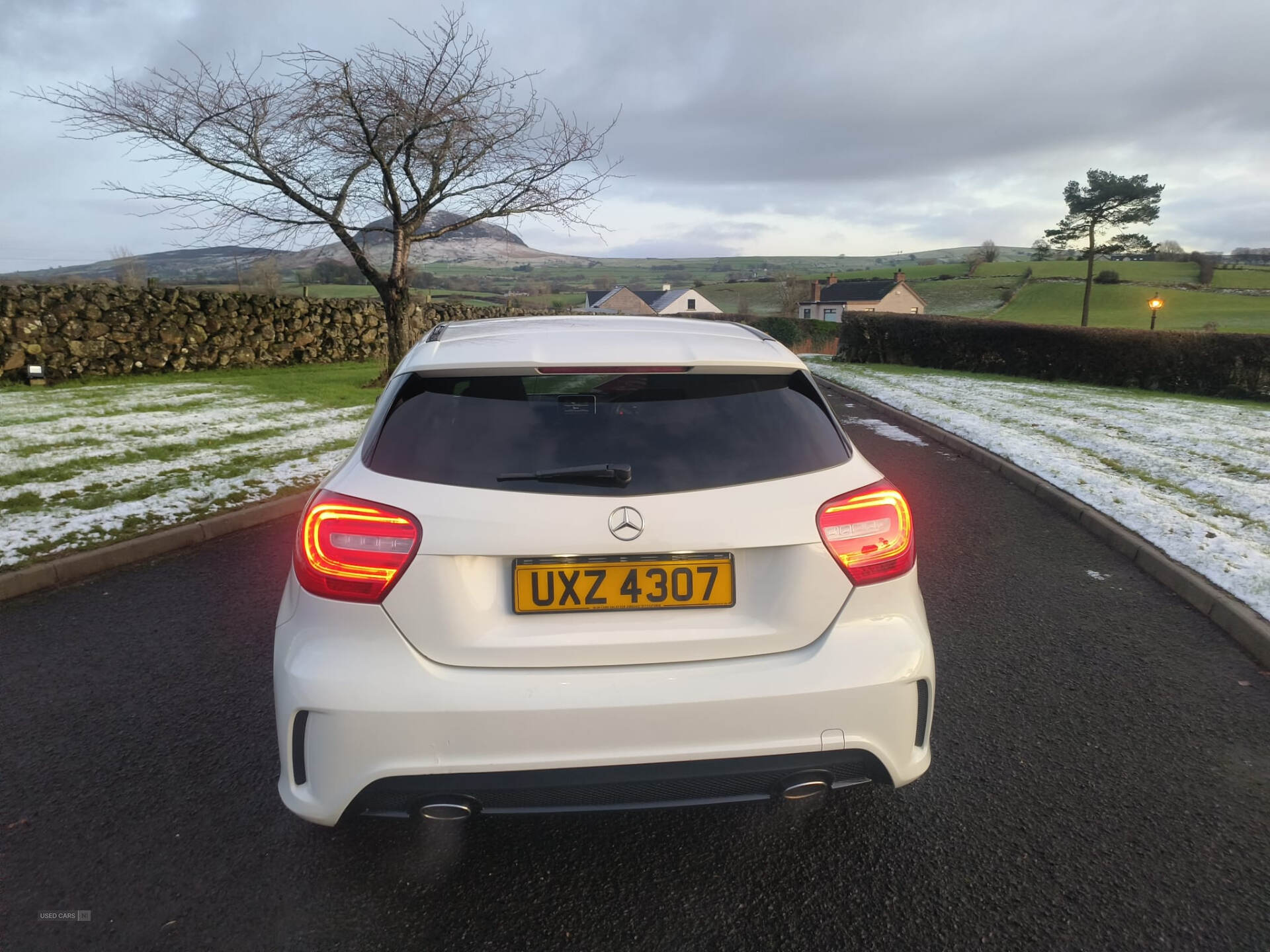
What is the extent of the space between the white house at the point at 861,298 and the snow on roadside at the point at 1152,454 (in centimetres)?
7981

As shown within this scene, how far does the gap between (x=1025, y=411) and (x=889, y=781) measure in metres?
12.7

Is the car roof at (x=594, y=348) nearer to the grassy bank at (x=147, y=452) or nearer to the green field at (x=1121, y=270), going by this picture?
the grassy bank at (x=147, y=452)

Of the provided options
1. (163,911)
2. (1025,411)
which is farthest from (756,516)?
(1025,411)

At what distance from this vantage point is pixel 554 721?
1956mm

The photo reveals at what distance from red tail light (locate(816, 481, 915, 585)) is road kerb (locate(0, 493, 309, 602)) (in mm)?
5138

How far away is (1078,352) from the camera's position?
21.3 metres

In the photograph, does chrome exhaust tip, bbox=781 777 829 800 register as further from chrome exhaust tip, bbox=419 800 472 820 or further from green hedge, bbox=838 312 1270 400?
green hedge, bbox=838 312 1270 400

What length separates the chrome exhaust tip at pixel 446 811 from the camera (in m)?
2.00

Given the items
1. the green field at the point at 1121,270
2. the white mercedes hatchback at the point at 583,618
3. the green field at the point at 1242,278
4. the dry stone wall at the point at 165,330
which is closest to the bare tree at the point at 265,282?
the dry stone wall at the point at 165,330

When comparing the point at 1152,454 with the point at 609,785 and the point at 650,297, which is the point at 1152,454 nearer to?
the point at 609,785

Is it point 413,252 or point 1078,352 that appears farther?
point 1078,352

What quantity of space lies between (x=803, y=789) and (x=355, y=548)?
135 cm

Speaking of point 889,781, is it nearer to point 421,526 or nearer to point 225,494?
point 421,526

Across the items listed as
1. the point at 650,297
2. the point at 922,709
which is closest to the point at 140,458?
the point at 922,709
